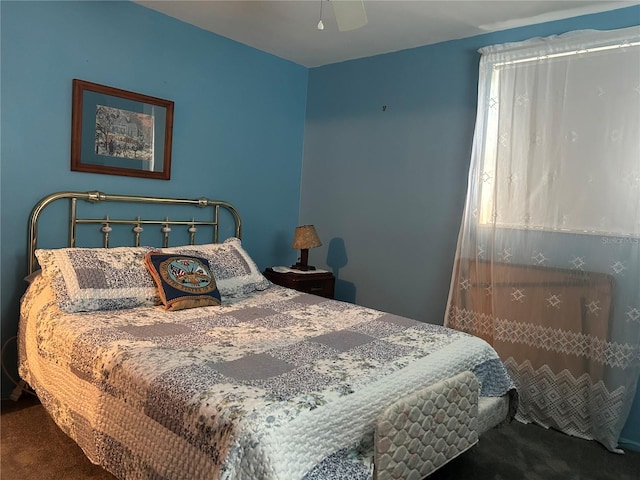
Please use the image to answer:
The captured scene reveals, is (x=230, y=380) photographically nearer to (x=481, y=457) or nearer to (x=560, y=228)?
(x=481, y=457)

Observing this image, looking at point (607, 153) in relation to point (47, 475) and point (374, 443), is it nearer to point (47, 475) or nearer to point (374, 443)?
point (374, 443)

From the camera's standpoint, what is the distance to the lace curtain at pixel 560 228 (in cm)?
246

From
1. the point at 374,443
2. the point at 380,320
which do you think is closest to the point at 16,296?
the point at 380,320

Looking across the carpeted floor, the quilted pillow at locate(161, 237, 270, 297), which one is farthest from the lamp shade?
the carpeted floor

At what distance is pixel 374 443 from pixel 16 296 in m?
2.11

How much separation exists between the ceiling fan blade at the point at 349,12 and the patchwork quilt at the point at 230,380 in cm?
136

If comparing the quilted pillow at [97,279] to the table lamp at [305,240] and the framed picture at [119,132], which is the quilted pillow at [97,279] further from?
the table lamp at [305,240]

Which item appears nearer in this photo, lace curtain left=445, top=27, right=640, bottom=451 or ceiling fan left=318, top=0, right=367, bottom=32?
ceiling fan left=318, top=0, right=367, bottom=32

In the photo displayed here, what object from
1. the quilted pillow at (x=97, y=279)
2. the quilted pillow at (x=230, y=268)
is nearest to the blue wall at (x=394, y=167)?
the quilted pillow at (x=230, y=268)

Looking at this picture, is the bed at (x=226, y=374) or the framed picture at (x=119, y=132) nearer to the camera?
the bed at (x=226, y=374)

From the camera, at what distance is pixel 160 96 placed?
3014mm

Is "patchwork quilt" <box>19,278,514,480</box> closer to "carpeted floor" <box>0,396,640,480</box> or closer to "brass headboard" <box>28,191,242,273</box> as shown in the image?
"carpeted floor" <box>0,396,640,480</box>

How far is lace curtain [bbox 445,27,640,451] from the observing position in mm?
2463

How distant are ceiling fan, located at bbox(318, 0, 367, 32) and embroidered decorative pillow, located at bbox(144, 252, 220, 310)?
142cm
